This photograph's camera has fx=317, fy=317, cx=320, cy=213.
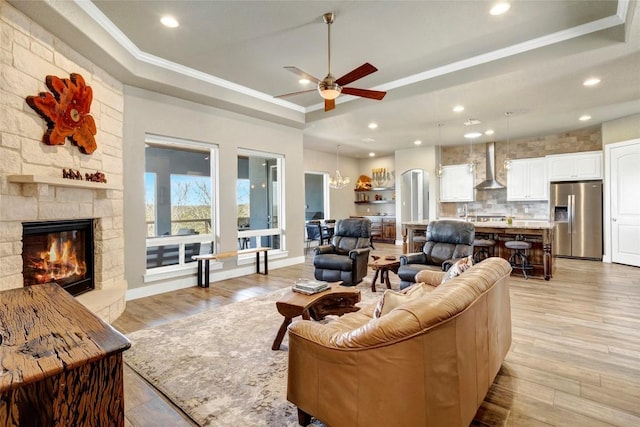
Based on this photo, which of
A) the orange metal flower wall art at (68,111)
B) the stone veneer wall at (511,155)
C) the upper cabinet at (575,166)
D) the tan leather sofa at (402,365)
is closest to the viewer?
the tan leather sofa at (402,365)

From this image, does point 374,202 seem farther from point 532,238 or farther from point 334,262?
point 334,262

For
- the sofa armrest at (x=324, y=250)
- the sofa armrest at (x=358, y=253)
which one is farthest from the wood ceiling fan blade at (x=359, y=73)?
the sofa armrest at (x=324, y=250)

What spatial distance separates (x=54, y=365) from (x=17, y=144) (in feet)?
9.42

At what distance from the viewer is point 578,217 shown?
7.02m

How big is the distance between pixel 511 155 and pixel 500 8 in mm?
6283

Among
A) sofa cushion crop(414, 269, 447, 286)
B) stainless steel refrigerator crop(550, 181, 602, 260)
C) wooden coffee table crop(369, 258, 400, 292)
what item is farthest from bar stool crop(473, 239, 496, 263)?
sofa cushion crop(414, 269, 447, 286)

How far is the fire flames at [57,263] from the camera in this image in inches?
123

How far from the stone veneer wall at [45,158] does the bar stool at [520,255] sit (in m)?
5.89

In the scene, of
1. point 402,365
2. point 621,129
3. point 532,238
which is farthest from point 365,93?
point 621,129

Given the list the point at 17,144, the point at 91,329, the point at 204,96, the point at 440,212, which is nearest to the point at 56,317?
the point at 91,329

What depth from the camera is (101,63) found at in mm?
3689

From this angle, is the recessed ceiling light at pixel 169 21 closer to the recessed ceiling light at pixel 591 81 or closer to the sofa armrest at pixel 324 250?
the sofa armrest at pixel 324 250

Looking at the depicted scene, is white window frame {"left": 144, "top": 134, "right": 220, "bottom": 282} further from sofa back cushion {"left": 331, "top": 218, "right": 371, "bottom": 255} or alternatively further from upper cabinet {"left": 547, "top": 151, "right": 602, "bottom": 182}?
upper cabinet {"left": 547, "top": 151, "right": 602, "bottom": 182}

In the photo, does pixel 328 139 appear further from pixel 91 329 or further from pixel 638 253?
pixel 91 329
